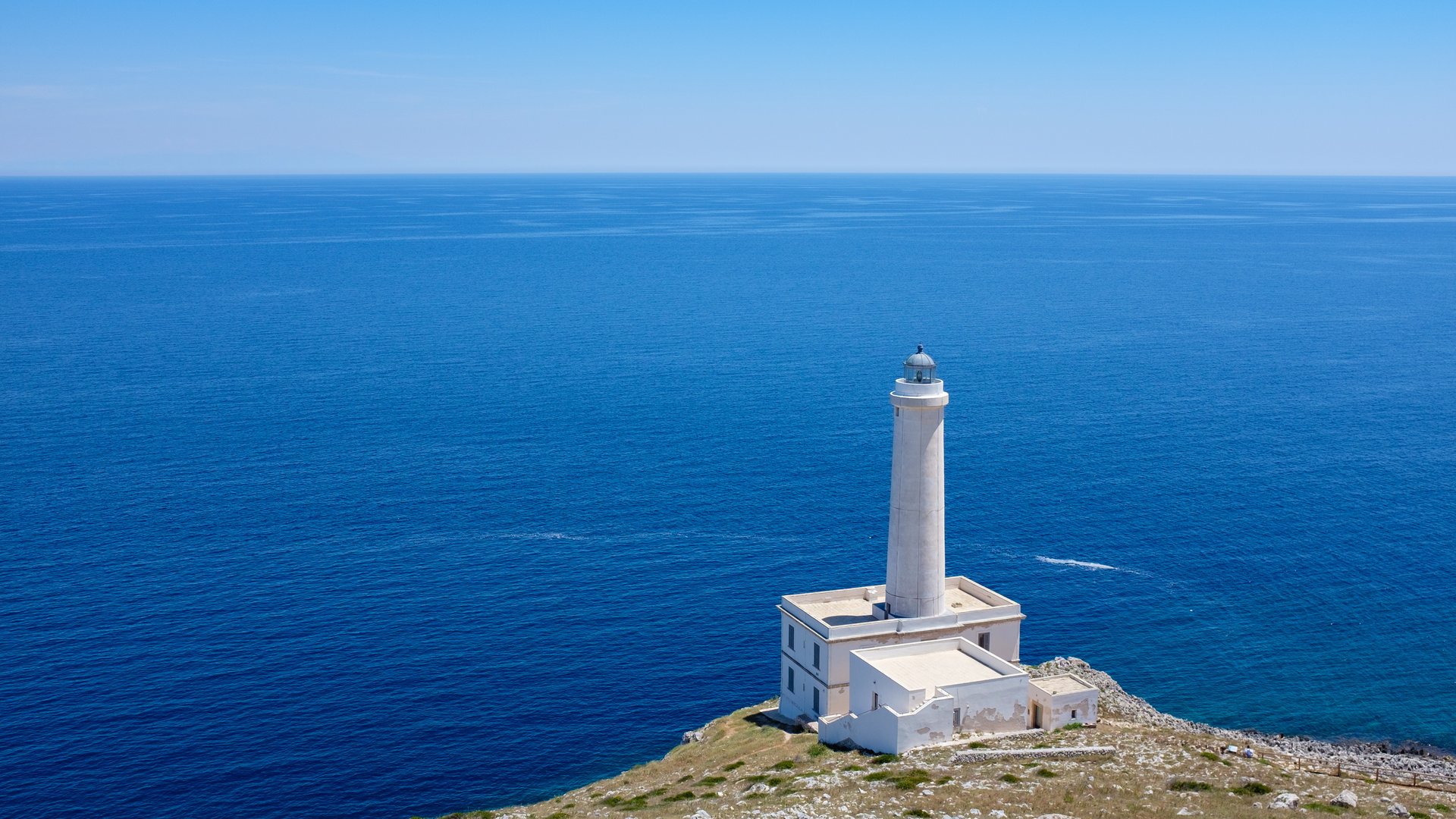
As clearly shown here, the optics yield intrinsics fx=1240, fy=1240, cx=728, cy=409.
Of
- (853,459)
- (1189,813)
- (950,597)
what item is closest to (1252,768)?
(1189,813)

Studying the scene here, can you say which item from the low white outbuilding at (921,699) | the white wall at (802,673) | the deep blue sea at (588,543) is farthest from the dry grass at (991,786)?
the deep blue sea at (588,543)

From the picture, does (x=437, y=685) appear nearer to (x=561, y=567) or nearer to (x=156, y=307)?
(x=561, y=567)

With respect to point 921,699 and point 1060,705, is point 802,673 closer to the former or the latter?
point 921,699

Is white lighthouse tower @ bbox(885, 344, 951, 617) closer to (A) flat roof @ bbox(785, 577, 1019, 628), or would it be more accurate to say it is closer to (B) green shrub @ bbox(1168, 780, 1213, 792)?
(A) flat roof @ bbox(785, 577, 1019, 628)

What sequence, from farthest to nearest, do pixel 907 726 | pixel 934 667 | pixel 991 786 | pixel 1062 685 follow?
1. pixel 1062 685
2. pixel 934 667
3. pixel 907 726
4. pixel 991 786

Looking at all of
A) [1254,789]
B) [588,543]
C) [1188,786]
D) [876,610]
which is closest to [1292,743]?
[1254,789]

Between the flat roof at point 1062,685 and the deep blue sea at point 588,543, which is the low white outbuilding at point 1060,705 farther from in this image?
the deep blue sea at point 588,543

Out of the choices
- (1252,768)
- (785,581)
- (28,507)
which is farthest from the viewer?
(28,507)
